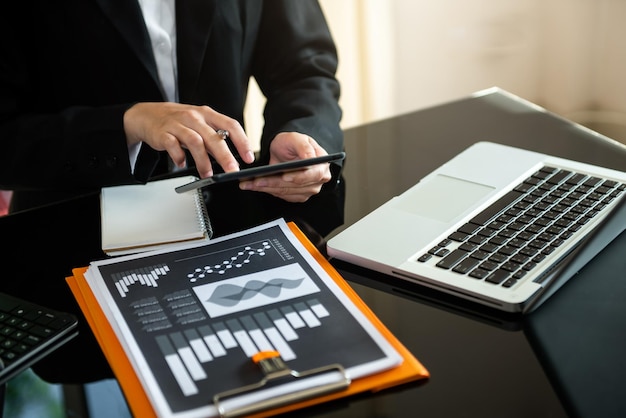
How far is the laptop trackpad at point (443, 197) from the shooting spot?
1115mm

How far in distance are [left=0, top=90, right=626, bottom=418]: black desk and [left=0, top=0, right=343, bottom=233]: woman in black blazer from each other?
0.08 meters

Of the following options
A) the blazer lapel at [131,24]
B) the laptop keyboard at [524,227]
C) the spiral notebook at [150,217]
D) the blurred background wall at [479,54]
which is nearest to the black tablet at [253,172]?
the spiral notebook at [150,217]

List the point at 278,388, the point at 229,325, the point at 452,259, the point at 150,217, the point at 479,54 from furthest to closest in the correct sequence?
1. the point at 479,54
2. the point at 150,217
3. the point at 452,259
4. the point at 229,325
5. the point at 278,388

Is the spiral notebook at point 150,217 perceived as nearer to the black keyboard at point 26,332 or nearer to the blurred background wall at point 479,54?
the black keyboard at point 26,332

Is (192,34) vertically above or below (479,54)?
above

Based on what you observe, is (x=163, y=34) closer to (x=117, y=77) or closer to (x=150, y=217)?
(x=117, y=77)

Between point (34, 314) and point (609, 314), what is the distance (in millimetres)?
648

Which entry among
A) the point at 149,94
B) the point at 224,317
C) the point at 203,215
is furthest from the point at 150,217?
the point at 149,94

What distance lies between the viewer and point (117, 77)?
1.51 m

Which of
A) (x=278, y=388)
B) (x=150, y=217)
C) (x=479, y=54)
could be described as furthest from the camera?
(x=479, y=54)

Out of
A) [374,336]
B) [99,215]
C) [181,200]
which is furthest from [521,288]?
[99,215]

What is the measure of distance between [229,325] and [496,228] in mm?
380

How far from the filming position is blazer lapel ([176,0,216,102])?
4.95 feet

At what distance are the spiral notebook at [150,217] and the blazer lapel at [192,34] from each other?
0.33 m
